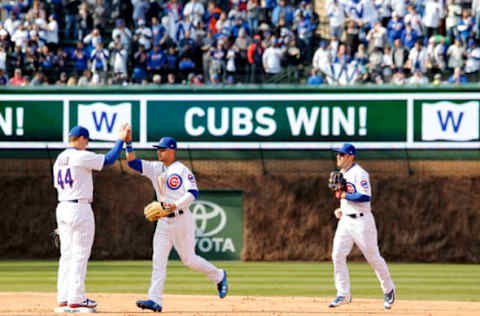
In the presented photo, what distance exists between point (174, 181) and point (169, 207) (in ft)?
1.22

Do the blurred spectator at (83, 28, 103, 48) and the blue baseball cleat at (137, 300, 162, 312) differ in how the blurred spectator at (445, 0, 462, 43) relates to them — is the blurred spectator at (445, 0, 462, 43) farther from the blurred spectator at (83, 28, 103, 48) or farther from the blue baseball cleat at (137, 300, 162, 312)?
the blue baseball cleat at (137, 300, 162, 312)

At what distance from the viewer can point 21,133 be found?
2067 cm

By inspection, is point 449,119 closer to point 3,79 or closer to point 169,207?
point 3,79

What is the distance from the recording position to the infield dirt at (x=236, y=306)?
1129 cm

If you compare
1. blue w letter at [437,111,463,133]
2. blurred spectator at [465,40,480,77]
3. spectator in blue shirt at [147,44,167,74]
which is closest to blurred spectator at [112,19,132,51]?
spectator in blue shirt at [147,44,167,74]

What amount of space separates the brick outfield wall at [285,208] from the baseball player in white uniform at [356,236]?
314 inches

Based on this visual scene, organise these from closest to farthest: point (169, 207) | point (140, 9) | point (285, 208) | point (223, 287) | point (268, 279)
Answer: point (169, 207) < point (223, 287) < point (268, 279) < point (285, 208) < point (140, 9)

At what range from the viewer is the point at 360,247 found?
12102 millimetres

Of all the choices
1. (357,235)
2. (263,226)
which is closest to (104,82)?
(263,226)

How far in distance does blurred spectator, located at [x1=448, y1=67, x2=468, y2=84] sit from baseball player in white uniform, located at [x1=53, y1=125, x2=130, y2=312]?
11.4 m

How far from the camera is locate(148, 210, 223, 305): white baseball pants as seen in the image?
36.3 feet

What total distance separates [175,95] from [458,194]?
584cm

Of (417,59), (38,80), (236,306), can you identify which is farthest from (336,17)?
(236,306)

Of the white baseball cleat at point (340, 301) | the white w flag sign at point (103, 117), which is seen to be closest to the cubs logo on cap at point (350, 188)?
the white baseball cleat at point (340, 301)
